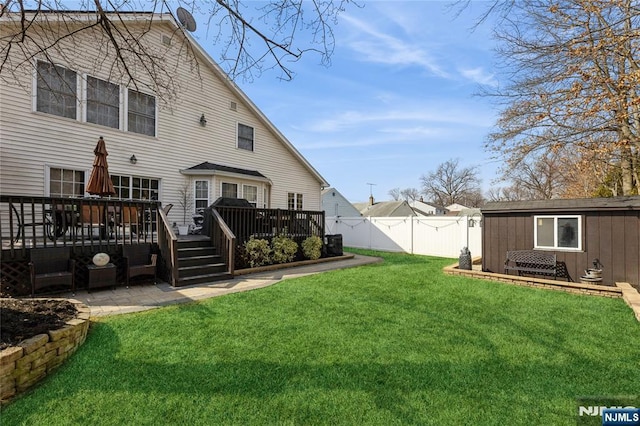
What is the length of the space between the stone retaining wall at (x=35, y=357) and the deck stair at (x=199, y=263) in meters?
2.94

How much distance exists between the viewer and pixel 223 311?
4.72 metres

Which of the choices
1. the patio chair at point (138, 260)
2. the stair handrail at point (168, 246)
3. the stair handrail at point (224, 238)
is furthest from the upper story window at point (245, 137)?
the patio chair at point (138, 260)

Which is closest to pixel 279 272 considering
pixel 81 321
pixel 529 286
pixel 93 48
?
pixel 81 321

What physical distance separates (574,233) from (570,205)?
0.68 meters

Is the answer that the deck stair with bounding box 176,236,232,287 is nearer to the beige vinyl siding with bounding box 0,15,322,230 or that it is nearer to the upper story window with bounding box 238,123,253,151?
the beige vinyl siding with bounding box 0,15,322,230

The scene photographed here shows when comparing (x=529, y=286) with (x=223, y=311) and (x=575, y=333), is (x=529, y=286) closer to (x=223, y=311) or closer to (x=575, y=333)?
(x=575, y=333)

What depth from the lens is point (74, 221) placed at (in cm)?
589

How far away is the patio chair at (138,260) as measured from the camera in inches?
242

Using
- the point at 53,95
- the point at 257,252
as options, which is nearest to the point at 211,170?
the point at 257,252

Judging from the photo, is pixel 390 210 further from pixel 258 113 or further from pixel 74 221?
pixel 74 221

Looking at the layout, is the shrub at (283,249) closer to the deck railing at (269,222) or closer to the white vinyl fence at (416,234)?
the deck railing at (269,222)

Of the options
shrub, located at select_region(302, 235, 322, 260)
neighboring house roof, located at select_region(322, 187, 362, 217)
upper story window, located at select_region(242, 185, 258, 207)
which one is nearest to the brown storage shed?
shrub, located at select_region(302, 235, 322, 260)

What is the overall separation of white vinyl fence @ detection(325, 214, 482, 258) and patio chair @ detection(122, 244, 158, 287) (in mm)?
10591

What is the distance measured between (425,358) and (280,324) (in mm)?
1951
